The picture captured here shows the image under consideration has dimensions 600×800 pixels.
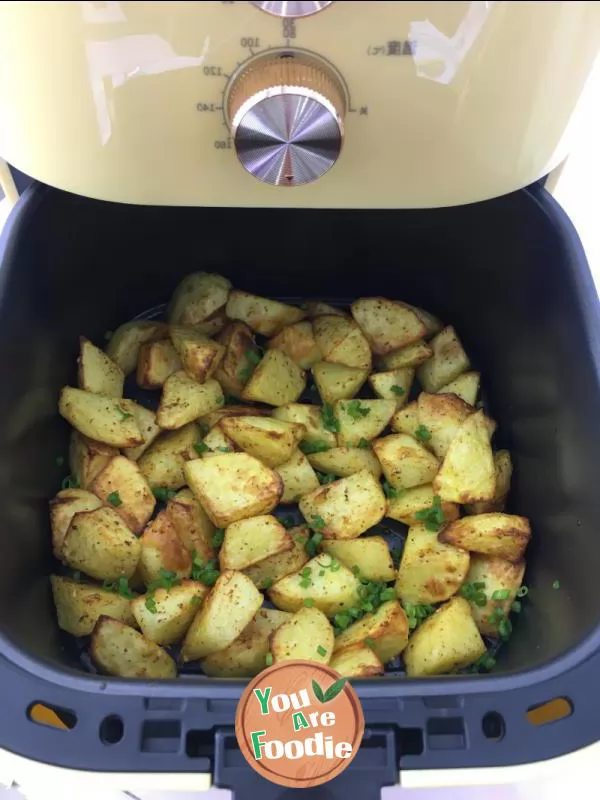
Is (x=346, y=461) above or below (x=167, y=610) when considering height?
above

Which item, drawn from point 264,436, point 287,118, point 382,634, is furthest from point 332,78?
point 382,634

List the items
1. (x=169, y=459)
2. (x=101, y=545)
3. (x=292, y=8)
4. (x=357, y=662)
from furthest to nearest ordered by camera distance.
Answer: (x=169, y=459) < (x=101, y=545) < (x=357, y=662) < (x=292, y=8)

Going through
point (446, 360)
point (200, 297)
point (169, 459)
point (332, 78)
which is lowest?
point (169, 459)

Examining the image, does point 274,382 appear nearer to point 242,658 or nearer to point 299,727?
point 242,658

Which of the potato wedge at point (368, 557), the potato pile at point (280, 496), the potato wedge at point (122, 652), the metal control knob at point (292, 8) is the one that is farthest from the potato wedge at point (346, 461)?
the metal control knob at point (292, 8)

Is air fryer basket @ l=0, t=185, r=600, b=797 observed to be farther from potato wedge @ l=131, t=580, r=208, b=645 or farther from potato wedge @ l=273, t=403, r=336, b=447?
potato wedge @ l=273, t=403, r=336, b=447

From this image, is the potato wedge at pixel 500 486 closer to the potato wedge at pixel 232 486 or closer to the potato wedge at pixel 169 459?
the potato wedge at pixel 232 486

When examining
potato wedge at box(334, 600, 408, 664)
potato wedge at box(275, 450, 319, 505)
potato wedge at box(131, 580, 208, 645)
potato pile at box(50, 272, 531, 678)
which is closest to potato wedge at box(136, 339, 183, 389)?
potato pile at box(50, 272, 531, 678)
